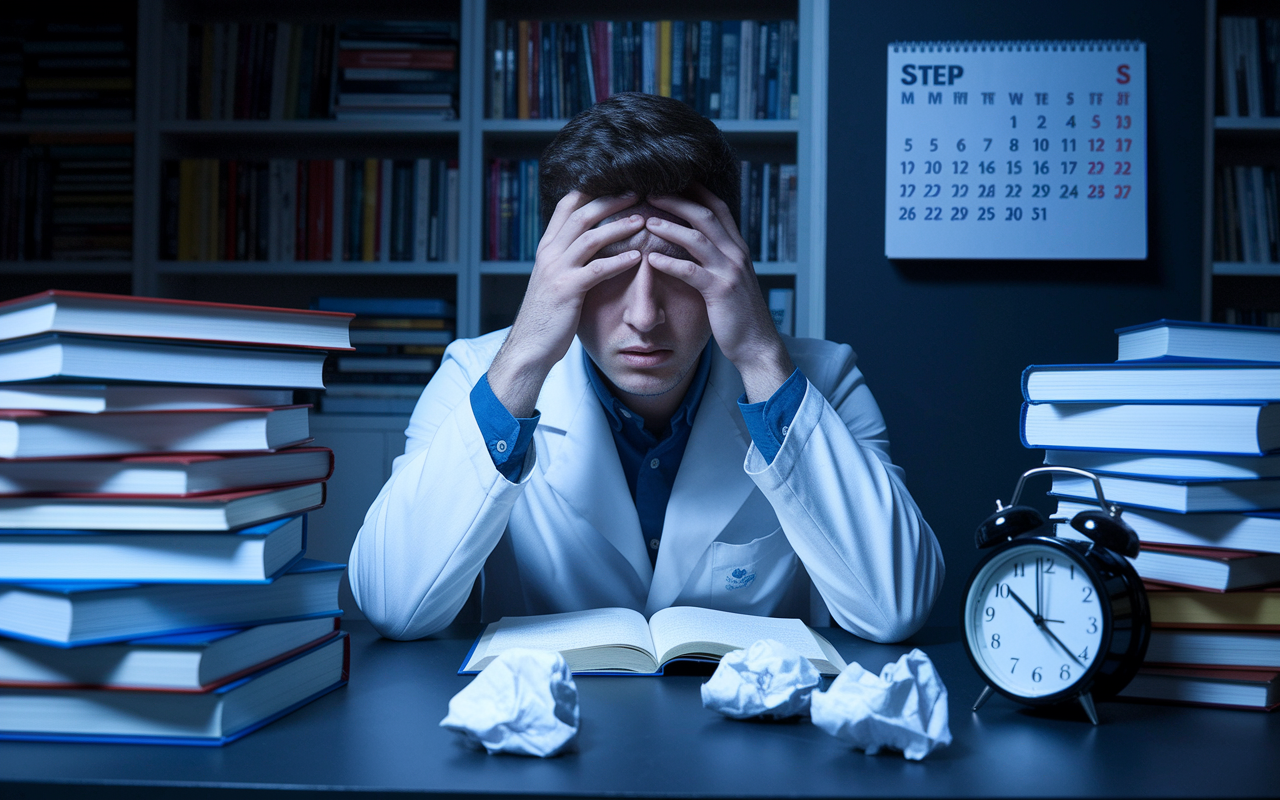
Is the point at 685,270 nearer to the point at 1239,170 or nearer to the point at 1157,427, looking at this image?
the point at 1157,427

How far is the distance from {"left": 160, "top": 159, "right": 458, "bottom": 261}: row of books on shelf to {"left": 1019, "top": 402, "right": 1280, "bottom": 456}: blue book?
172 centimetres

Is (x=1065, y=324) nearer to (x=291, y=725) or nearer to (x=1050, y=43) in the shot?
(x=1050, y=43)

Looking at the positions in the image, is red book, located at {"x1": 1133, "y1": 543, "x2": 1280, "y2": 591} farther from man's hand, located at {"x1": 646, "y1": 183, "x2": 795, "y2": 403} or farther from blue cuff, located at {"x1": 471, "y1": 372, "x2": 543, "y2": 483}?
blue cuff, located at {"x1": 471, "y1": 372, "x2": 543, "y2": 483}

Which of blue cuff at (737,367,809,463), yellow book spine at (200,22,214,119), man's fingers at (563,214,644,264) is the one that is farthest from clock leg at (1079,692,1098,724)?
yellow book spine at (200,22,214,119)

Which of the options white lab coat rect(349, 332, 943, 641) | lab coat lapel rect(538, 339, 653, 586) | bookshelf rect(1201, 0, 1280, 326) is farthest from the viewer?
bookshelf rect(1201, 0, 1280, 326)

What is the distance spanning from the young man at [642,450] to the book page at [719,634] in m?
0.11

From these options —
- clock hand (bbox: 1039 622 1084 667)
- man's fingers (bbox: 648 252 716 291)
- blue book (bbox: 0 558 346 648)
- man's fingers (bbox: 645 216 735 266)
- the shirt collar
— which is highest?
man's fingers (bbox: 645 216 735 266)

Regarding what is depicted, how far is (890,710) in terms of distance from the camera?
1.88 feet

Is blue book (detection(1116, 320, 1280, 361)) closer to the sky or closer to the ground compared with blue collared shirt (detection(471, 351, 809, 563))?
closer to the sky

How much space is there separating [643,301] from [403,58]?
1487 mm

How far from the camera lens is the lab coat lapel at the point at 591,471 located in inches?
46.6

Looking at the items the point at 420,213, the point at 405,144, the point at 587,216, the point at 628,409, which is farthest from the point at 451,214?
the point at 587,216

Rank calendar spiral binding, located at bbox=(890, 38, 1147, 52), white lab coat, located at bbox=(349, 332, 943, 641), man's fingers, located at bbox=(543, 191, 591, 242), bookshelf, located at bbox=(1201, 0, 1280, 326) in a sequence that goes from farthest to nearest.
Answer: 1. bookshelf, located at bbox=(1201, 0, 1280, 326)
2. calendar spiral binding, located at bbox=(890, 38, 1147, 52)
3. man's fingers, located at bbox=(543, 191, 591, 242)
4. white lab coat, located at bbox=(349, 332, 943, 641)

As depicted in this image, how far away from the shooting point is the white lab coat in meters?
0.96
